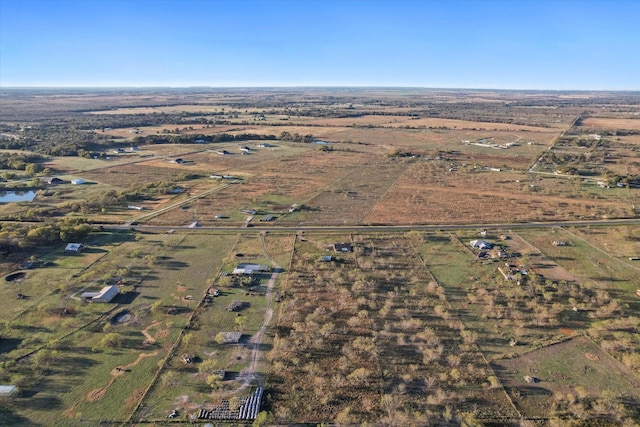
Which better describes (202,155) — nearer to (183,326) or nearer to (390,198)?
(390,198)

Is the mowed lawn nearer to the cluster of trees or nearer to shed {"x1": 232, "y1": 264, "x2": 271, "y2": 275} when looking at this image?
shed {"x1": 232, "y1": 264, "x2": 271, "y2": 275}

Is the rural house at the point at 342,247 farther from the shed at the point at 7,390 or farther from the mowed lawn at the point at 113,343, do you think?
the shed at the point at 7,390

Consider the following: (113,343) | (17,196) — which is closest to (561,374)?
(113,343)

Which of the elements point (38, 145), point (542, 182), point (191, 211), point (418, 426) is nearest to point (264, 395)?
point (418, 426)

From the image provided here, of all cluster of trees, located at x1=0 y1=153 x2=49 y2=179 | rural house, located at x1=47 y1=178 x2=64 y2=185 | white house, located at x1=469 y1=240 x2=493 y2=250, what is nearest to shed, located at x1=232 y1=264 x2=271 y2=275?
white house, located at x1=469 y1=240 x2=493 y2=250

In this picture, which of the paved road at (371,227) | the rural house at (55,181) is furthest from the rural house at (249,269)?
the rural house at (55,181)

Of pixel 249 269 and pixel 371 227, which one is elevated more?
pixel 371 227

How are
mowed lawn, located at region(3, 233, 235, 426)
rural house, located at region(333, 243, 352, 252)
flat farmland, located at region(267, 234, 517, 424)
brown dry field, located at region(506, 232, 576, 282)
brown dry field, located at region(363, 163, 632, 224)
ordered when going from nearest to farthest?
flat farmland, located at region(267, 234, 517, 424) → mowed lawn, located at region(3, 233, 235, 426) → brown dry field, located at region(506, 232, 576, 282) → rural house, located at region(333, 243, 352, 252) → brown dry field, located at region(363, 163, 632, 224)

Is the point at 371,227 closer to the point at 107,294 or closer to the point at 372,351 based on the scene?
the point at 372,351
